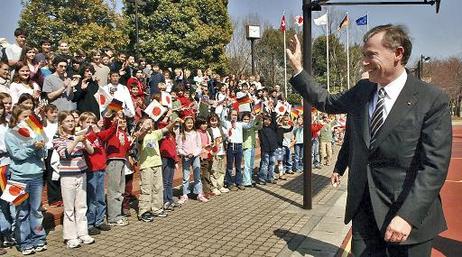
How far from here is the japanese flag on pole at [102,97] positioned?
8.41m

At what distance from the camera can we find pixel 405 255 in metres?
2.67

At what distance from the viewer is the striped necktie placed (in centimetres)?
276

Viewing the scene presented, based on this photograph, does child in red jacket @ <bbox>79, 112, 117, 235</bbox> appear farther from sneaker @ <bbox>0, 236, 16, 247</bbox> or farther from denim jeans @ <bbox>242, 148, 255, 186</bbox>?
denim jeans @ <bbox>242, 148, 255, 186</bbox>

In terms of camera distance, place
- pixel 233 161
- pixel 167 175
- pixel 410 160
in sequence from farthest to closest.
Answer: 1. pixel 233 161
2. pixel 167 175
3. pixel 410 160

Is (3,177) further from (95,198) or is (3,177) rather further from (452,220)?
(452,220)

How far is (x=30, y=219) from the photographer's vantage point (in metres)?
5.61

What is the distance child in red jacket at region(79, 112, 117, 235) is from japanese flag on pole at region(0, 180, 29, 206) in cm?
105

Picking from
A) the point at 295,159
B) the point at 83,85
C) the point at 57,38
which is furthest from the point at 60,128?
the point at 57,38

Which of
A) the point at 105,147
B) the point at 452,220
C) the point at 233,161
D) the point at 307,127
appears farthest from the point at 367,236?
the point at 233,161

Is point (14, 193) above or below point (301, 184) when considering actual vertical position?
above

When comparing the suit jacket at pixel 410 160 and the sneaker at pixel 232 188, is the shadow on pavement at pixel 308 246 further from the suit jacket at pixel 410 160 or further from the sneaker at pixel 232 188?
Result: the sneaker at pixel 232 188

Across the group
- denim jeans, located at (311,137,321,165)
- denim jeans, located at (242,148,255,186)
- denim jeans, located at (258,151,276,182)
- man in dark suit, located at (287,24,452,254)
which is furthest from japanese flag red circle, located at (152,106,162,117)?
denim jeans, located at (311,137,321,165)

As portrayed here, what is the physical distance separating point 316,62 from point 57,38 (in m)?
25.6

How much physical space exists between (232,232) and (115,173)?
204 cm
